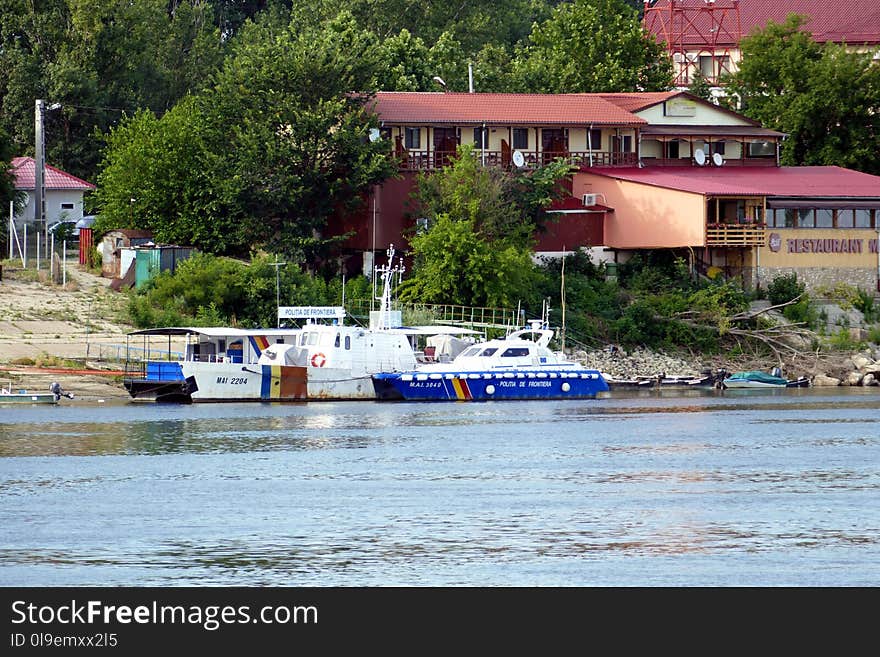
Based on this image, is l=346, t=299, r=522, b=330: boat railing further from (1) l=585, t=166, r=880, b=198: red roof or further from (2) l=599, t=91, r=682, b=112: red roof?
(2) l=599, t=91, r=682, b=112: red roof

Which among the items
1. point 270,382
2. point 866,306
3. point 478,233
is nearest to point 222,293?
point 270,382

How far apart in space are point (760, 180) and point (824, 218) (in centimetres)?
347

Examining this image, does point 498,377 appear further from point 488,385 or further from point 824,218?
point 824,218

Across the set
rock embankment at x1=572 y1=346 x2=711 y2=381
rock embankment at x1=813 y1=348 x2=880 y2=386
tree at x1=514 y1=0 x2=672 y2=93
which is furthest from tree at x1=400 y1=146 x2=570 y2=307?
tree at x1=514 y1=0 x2=672 y2=93

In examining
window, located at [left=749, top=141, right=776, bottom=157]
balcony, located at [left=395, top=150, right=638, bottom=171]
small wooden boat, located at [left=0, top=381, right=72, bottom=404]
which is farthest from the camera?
window, located at [left=749, top=141, right=776, bottom=157]

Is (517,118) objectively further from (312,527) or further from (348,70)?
(312,527)

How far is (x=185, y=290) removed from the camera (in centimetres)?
6438

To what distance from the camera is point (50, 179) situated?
278ft

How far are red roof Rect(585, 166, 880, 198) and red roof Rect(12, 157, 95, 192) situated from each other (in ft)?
84.7

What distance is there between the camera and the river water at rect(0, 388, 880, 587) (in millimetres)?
28859

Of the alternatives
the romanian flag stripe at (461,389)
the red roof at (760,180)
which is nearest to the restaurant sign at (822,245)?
the red roof at (760,180)

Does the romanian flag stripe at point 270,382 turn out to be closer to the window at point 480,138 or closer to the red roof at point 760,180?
the window at point 480,138

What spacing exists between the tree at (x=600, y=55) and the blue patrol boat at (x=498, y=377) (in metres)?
31.9
